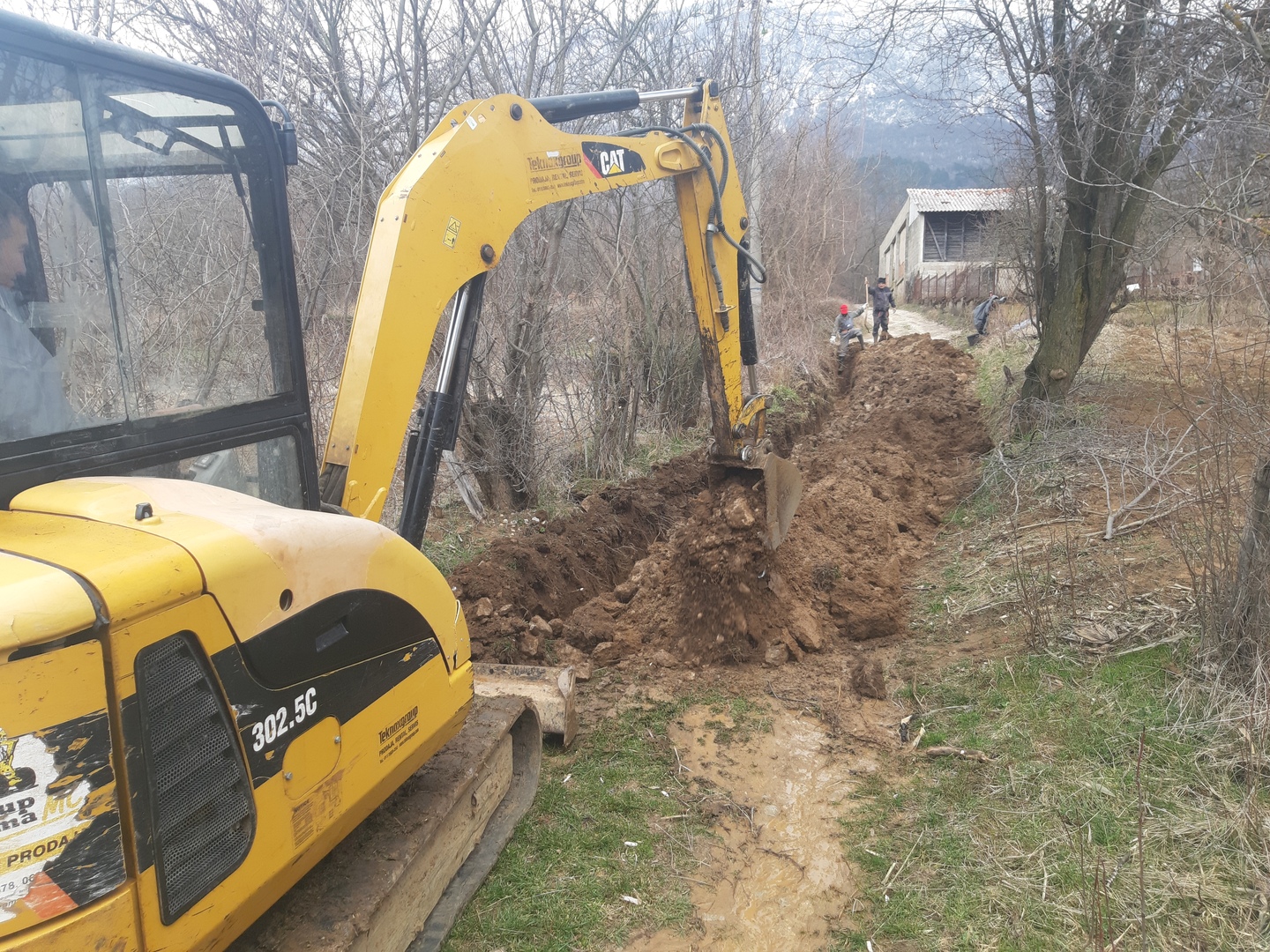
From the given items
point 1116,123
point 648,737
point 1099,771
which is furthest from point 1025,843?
point 1116,123

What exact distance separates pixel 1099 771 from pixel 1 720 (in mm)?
4082

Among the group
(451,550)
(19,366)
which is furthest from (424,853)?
(451,550)

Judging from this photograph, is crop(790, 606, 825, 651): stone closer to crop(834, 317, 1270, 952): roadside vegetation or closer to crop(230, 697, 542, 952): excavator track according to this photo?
crop(834, 317, 1270, 952): roadside vegetation

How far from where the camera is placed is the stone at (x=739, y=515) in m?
5.78

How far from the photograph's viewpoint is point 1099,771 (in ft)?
12.4

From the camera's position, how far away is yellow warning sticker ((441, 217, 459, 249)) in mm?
3449

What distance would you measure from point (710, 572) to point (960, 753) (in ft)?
6.74

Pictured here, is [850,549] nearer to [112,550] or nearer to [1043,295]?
[1043,295]

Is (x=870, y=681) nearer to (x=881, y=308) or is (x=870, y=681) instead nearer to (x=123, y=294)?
(x=123, y=294)

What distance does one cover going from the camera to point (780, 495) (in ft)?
19.9

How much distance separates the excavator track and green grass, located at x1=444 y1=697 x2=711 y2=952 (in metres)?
0.11

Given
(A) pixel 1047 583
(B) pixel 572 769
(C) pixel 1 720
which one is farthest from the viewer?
(A) pixel 1047 583

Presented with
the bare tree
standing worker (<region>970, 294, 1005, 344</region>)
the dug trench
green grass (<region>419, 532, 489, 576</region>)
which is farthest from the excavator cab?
standing worker (<region>970, 294, 1005, 344</region>)

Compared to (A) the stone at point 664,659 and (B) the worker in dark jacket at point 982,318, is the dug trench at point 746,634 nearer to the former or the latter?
(A) the stone at point 664,659
